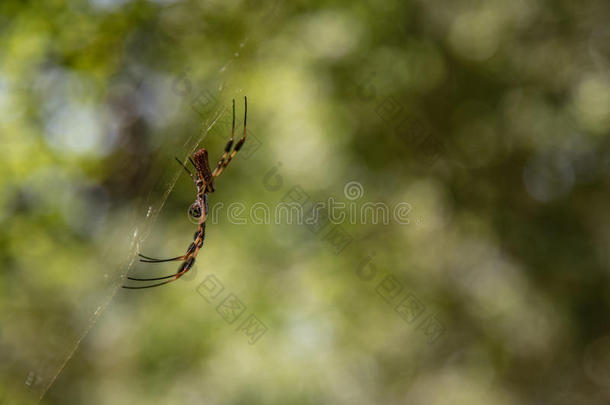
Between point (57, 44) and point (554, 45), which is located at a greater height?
point (57, 44)

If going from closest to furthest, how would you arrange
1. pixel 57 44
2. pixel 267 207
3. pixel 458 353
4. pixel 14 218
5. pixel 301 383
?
pixel 57 44, pixel 14 218, pixel 301 383, pixel 267 207, pixel 458 353

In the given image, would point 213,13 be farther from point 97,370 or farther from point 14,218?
point 97,370

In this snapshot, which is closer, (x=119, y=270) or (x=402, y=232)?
(x=119, y=270)

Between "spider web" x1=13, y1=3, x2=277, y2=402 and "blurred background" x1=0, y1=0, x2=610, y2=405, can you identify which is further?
"blurred background" x1=0, y1=0, x2=610, y2=405

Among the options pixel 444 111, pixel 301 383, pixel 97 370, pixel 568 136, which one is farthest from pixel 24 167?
pixel 568 136

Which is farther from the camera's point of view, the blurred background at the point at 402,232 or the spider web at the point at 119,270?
the blurred background at the point at 402,232

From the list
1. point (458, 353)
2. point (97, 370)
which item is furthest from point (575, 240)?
point (97, 370)

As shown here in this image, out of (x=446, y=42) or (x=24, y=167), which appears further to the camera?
(x=446, y=42)

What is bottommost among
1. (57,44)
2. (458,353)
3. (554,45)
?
(458,353)

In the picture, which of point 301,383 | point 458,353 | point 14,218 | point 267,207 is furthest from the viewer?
point 458,353
